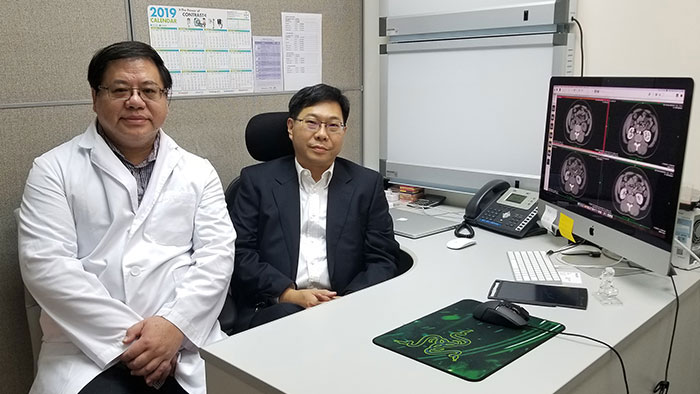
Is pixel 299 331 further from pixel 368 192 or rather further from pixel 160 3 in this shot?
pixel 160 3


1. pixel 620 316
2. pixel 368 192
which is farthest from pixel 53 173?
pixel 620 316

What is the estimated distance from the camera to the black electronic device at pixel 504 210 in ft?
7.07

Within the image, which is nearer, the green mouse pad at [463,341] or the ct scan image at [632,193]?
the green mouse pad at [463,341]

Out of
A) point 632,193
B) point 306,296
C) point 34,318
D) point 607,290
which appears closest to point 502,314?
point 607,290

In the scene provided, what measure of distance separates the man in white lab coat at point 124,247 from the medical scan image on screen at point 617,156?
1.11 m

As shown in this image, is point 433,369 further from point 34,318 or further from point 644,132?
point 34,318

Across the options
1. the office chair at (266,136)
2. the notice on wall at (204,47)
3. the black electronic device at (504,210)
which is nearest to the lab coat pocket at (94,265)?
the office chair at (266,136)

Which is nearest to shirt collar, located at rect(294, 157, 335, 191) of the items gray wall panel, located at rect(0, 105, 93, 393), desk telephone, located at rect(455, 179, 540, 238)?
desk telephone, located at rect(455, 179, 540, 238)

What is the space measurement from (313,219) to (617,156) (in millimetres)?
960

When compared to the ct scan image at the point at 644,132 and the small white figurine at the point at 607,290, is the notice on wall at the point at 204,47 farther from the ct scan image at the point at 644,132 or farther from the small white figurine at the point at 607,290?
the small white figurine at the point at 607,290

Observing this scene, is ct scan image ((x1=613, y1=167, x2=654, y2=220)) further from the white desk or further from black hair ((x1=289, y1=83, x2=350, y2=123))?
black hair ((x1=289, y1=83, x2=350, y2=123))

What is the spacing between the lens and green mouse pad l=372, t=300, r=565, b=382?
120 centimetres

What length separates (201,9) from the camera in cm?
223

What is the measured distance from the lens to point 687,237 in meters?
1.73
